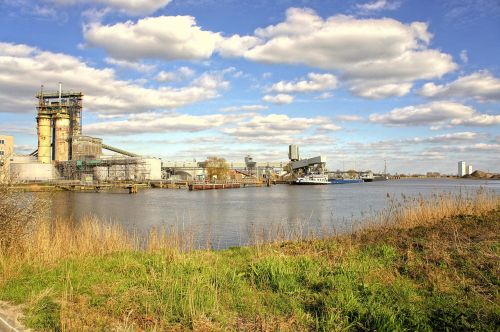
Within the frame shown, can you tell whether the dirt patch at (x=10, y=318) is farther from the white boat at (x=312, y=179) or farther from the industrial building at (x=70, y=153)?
the white boat at (x=312, y=179)

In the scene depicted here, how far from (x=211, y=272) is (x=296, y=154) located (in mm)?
146768

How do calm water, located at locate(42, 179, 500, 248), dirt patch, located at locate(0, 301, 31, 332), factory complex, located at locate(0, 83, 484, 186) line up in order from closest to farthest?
dirt patch, located at locate(0, 301, 31, 332), calm water, located at locate(42, 179, 500, 248), factory complex, located at locate(0, 83, 484, 186)

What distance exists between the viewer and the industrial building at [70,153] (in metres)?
106

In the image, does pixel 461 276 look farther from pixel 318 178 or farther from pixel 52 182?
pixel 318 178

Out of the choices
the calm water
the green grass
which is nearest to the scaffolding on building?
the calm water

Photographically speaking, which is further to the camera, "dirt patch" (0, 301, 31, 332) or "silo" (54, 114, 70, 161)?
"silo" (54, 114, 70, 161)

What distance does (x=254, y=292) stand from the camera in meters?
7.42

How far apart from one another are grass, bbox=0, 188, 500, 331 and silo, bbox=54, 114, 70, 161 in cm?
10387

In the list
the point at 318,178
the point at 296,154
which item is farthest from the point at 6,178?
the point at 296,154

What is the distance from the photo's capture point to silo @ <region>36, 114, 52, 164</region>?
350 feet

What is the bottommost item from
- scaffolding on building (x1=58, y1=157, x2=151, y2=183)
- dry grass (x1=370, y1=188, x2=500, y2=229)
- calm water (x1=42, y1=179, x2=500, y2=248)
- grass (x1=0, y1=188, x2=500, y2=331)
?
calm water (x1=42, y1=179, x2=500, y2=248)

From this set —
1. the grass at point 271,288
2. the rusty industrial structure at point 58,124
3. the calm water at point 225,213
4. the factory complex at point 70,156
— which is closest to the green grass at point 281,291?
the grass at point 271,288

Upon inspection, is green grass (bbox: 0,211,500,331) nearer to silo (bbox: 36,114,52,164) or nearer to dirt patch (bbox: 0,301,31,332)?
dirt patch (bbox: 0,301,31,332)

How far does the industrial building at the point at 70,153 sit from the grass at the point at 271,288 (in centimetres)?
10083
